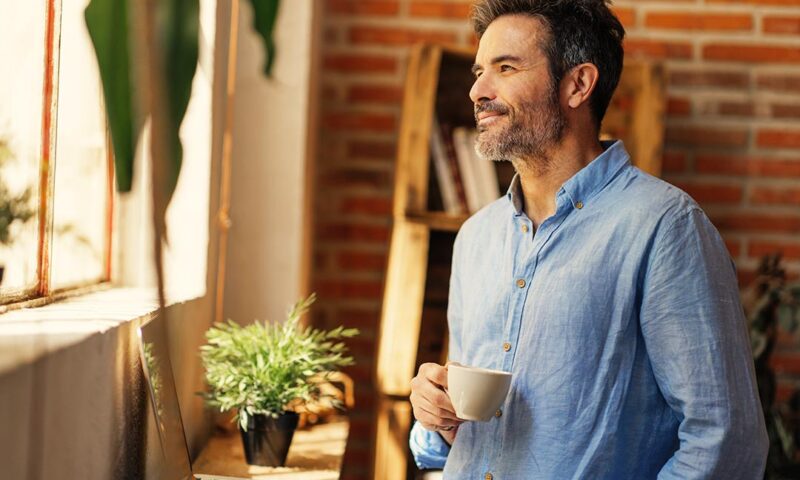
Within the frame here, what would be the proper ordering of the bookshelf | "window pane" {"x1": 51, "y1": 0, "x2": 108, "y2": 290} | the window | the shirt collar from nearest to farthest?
the window, "window pane" {"x1": 51, "y1": 0, "x2": 108, "y2": 290}, the shirt collar, the bookshelf

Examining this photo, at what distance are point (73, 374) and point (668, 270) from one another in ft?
2.54

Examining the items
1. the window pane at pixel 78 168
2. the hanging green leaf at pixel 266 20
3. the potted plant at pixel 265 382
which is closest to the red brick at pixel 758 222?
the potted plant at pixel 265 382

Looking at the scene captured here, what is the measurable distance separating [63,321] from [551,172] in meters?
0.78

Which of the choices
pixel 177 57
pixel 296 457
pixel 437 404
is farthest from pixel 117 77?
pixel 296 457

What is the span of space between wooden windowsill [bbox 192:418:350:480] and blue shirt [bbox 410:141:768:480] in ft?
1.03

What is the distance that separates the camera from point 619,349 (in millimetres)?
1216

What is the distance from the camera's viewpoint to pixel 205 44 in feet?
5.56

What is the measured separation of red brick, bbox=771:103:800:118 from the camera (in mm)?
2566

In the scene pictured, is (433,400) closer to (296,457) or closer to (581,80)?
(296,457)

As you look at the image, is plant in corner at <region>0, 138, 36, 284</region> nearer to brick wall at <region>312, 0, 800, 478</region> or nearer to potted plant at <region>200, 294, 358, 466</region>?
potted plant at <region>200, 294, 358, 466</region>

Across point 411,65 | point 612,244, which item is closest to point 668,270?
point 612,244

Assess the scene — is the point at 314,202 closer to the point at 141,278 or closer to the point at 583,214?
the point at 141,278

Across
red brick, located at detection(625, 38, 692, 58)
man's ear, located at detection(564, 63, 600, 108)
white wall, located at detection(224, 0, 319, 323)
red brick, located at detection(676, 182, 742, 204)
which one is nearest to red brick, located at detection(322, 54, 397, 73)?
white wall, located at detection(224, 0, 319, 323)

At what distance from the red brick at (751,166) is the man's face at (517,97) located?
51.5 inches
